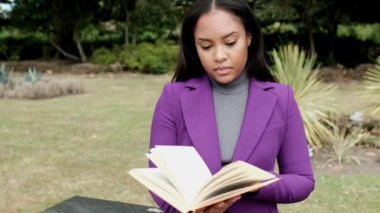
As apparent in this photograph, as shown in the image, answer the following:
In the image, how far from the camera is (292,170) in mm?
1729

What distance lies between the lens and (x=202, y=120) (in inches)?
66.3

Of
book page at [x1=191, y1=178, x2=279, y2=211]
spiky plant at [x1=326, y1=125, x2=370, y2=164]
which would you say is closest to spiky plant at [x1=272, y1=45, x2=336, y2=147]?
spiky plant at [x1=326, y1=125, x2=370, y2=164]

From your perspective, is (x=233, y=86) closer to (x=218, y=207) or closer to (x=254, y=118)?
(x=254, y=118)

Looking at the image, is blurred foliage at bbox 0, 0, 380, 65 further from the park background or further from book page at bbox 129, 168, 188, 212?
book page at bbox 129, 168, 188, 212

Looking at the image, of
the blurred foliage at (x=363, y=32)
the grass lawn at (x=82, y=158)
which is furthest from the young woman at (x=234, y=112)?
the blurred foliage at (x=363, y=32)

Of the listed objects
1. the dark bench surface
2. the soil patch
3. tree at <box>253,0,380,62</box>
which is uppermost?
the dark bench surface

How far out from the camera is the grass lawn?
5133mm

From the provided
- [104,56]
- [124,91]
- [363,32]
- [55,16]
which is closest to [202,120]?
[124,91]

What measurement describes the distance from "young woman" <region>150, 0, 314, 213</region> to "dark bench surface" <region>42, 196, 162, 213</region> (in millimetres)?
1486

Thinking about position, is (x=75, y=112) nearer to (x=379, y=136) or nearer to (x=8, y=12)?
(x=379, y=136)

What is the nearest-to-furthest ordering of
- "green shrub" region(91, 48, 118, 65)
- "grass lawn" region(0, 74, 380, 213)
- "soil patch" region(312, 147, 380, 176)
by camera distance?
"grass lawn" region(0, 74, 380, 213), "soil patch" region(312, 147, 380, 176), "green shrub" region(91, 48, 118, 65)

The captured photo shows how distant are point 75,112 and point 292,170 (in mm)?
8564

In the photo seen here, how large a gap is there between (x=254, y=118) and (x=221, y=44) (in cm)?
22

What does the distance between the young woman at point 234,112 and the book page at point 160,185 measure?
0.15 meters
